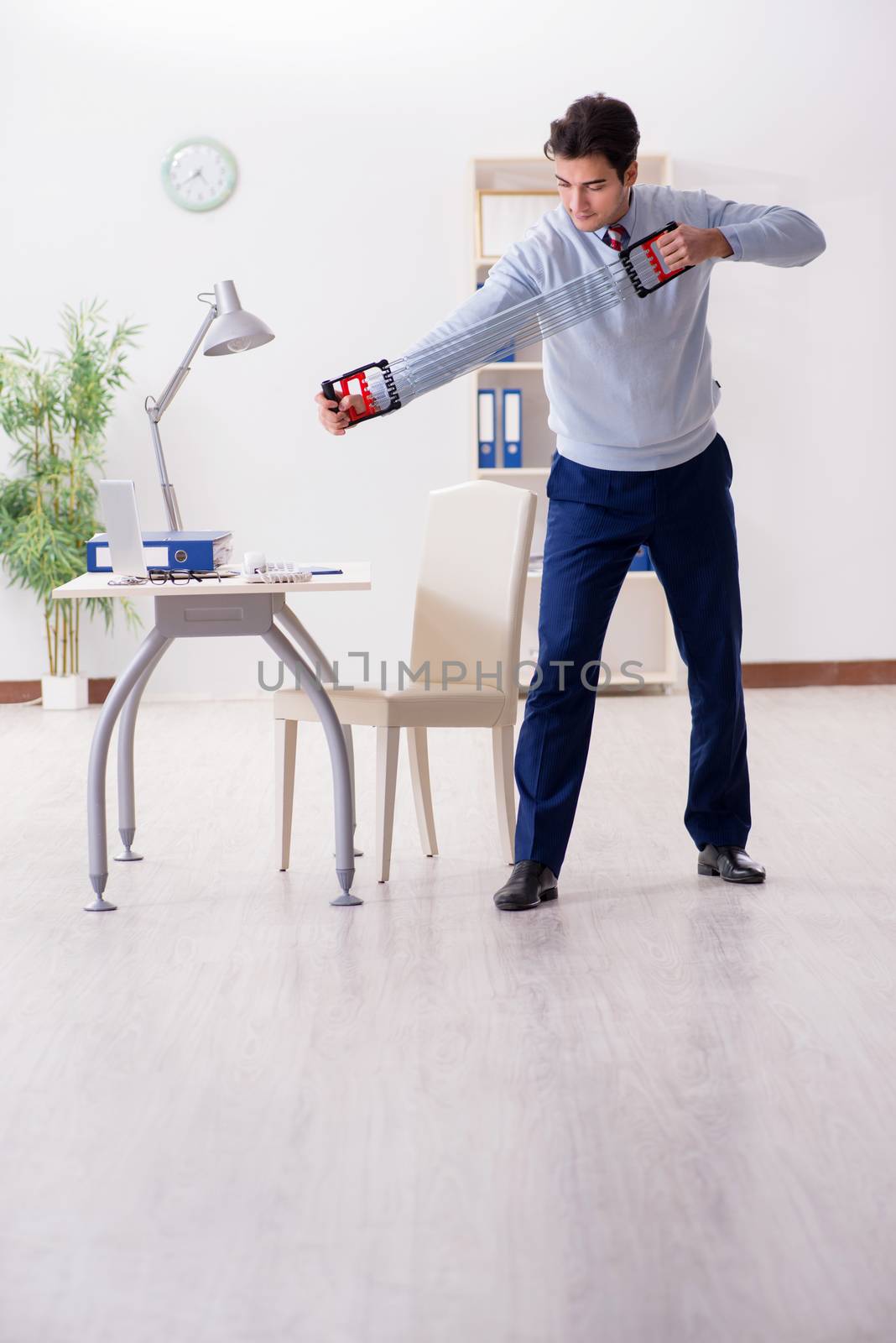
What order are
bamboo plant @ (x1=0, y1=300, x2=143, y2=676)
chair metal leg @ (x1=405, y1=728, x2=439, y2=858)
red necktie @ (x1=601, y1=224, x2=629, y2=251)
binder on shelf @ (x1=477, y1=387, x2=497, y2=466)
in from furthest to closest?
binder on shelf @ (x1=477, y1=387, x2=497, y2=466) < bamboo plant @ (x1=0, y1=300, x2=143, y2=676) < chair metal leg @ (x1=405, y1=728, x2=439, y2=858) < red necktie @ (x1=601, y1=224, x2=629, y2=251)

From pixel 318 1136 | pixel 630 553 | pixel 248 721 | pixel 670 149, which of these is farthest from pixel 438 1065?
pixel 670 149

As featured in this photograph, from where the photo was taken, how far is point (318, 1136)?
1750 millimetres

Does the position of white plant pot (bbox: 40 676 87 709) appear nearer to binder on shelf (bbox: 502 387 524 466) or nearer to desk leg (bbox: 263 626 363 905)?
binder on shelf (bbox: 502 387 524 466)

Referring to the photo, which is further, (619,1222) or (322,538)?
(322,538)

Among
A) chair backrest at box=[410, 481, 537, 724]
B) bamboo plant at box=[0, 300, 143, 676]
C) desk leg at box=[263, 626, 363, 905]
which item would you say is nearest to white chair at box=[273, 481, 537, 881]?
chair backrest at box=[410, 481, 537, 724]

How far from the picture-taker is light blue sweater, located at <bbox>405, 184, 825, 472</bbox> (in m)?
2.54

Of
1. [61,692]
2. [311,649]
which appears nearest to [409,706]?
[311,649]

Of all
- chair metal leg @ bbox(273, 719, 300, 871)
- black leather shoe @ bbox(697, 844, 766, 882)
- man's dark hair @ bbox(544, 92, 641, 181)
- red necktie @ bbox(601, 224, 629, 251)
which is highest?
man's dark hair @ bbox(544, 92, 641, 181)

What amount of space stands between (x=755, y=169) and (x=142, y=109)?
2337 millimetres

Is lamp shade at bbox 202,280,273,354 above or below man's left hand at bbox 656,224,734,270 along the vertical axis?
below

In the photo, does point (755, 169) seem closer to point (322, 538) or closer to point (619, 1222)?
point (322, 538)

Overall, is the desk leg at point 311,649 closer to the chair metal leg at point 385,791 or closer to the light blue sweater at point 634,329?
the chair metal leg at point 385,791

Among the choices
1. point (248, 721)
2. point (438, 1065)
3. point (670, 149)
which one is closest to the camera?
point (438, 1065)

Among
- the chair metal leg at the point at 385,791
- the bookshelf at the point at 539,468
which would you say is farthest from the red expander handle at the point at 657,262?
the bookshelf at the point at 539,468
